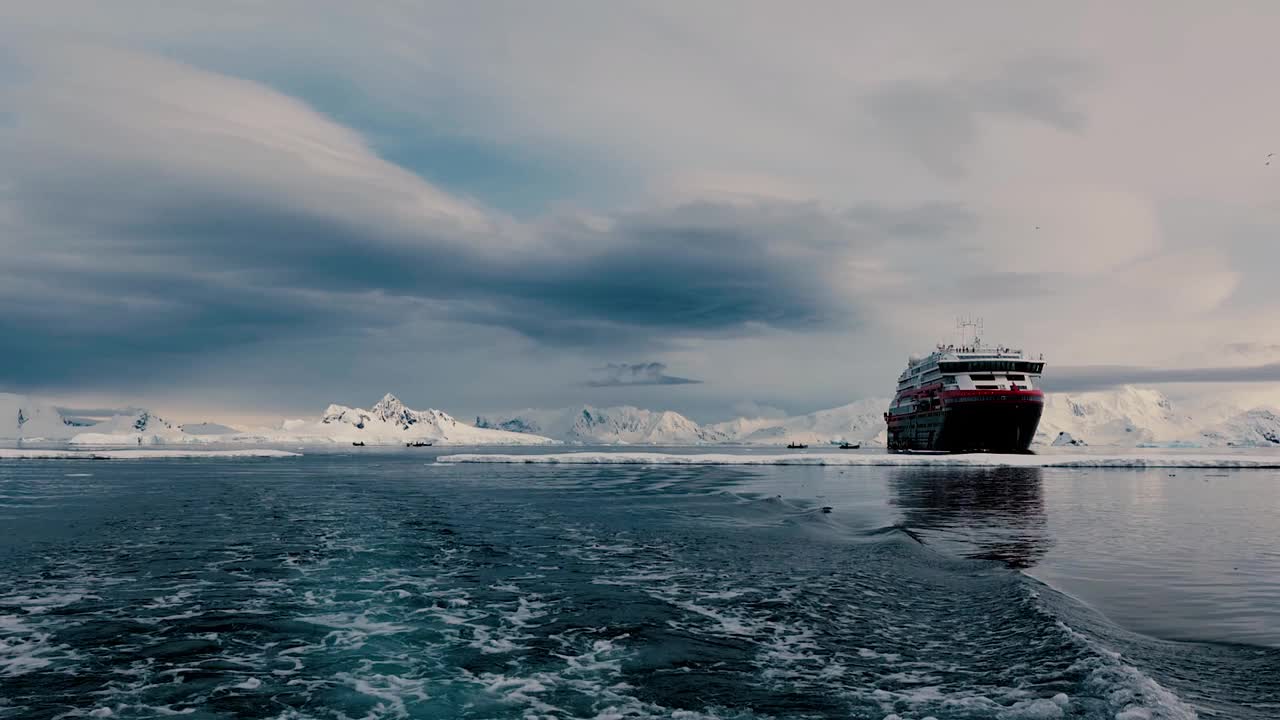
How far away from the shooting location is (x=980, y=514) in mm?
38188

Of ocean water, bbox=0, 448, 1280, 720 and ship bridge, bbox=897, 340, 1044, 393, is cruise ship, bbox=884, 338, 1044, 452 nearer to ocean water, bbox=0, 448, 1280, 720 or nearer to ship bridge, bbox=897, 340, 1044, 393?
ship bridge, bbox=897, 340, 1044, 393

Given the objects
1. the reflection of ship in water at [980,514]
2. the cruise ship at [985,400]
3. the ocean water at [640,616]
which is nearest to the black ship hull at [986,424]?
the cruise ship at [985,400]

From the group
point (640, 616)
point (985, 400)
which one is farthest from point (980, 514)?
point (985, 400)

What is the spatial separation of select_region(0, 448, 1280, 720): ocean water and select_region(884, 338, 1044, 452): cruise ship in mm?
78523

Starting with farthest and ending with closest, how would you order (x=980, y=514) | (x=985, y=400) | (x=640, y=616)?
1. (x=985, y=400)
2. (x=980, y=514)
3. (x=640, y=616)

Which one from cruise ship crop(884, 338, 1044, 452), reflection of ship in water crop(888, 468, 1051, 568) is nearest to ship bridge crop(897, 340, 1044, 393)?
cruise ship crop(884, 338, 1044, 452)

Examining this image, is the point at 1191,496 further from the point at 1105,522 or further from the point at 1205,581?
the point at 1205,581

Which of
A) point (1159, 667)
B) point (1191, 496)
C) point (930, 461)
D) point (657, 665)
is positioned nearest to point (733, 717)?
point (657, 665)

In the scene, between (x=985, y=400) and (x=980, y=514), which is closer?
(x=980, y=514)

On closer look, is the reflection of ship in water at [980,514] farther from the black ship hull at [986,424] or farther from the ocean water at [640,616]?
the black ship hull at [986,424]

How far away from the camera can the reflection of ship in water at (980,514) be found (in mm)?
26438

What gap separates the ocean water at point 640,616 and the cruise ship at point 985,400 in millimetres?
78523

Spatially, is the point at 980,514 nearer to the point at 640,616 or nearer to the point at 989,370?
the point at 640,616

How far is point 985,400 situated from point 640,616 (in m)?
107
